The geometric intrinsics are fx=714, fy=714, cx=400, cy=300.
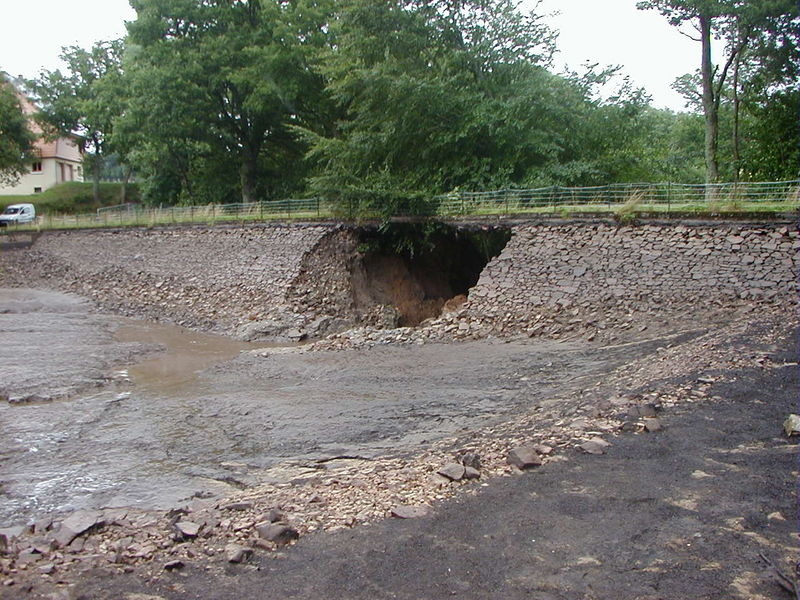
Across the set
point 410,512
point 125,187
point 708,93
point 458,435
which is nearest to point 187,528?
point 410,512

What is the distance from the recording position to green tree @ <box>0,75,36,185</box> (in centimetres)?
4562

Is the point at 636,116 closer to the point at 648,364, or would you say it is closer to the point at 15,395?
the point at 648,364

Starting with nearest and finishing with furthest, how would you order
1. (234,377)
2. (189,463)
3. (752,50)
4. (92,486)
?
(92,486) → (189,463) → (234,377) → (752,50)

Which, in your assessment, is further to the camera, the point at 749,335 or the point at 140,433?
the point at 749,335

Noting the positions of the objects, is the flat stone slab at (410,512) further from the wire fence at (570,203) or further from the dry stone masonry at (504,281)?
the wire fence at (570,203)

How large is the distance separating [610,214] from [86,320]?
698 inches

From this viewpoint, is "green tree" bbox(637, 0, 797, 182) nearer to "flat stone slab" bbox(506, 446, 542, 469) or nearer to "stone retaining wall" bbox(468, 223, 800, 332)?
"stone retaining wall" bbox(468, 223, 800, 332)

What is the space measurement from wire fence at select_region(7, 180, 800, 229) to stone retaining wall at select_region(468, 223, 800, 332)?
1.81ft

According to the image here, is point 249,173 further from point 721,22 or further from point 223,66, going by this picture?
point 721,22

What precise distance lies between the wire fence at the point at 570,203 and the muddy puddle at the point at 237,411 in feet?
15.0

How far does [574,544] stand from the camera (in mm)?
6598

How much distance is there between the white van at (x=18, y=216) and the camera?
4249 centimetres

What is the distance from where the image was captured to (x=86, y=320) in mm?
24812

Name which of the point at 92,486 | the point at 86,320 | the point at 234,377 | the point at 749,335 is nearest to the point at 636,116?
the point at 749,335
